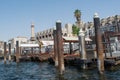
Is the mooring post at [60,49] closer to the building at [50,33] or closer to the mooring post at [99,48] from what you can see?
the mooring post at [99,48]

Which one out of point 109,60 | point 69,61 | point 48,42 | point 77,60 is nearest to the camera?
point 109,60

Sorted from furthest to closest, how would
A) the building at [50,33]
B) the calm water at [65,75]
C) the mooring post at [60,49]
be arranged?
the building at [50,33] → the mooring post at [60,49] → the calm water at [65,75]

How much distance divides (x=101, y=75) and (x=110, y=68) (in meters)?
4.96

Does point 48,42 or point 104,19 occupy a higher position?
point 104,19

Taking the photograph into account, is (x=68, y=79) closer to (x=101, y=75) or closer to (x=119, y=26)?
(x=101, y=75)

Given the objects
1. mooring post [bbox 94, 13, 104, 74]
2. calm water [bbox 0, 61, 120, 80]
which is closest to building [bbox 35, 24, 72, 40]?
calm water [bbox 0, 61, 120, 80]

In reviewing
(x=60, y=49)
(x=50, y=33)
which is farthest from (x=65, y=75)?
(x=50, y=33)

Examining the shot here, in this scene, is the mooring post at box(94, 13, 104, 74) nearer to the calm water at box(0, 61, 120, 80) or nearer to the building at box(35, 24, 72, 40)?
the calm water at box(0, 61, 120, 80)

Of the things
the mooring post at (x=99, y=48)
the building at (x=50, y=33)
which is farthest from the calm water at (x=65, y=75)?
the building at (x=50, y=33)

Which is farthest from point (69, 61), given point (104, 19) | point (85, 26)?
point (85, 26)

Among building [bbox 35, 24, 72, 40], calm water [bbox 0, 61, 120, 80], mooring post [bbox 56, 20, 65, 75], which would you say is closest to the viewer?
calm water [bbox 0, 61, 120, 80]

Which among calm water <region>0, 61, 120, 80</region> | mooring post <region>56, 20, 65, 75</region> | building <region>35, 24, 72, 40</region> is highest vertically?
building <region>35, 24, 72, 40</region>

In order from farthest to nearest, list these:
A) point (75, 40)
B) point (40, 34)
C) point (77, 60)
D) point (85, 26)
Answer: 1. point (40, 34)
2. point (85, 26)
3. point (75, 40)
4. point (77, 60)

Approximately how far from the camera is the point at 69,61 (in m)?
38.3
